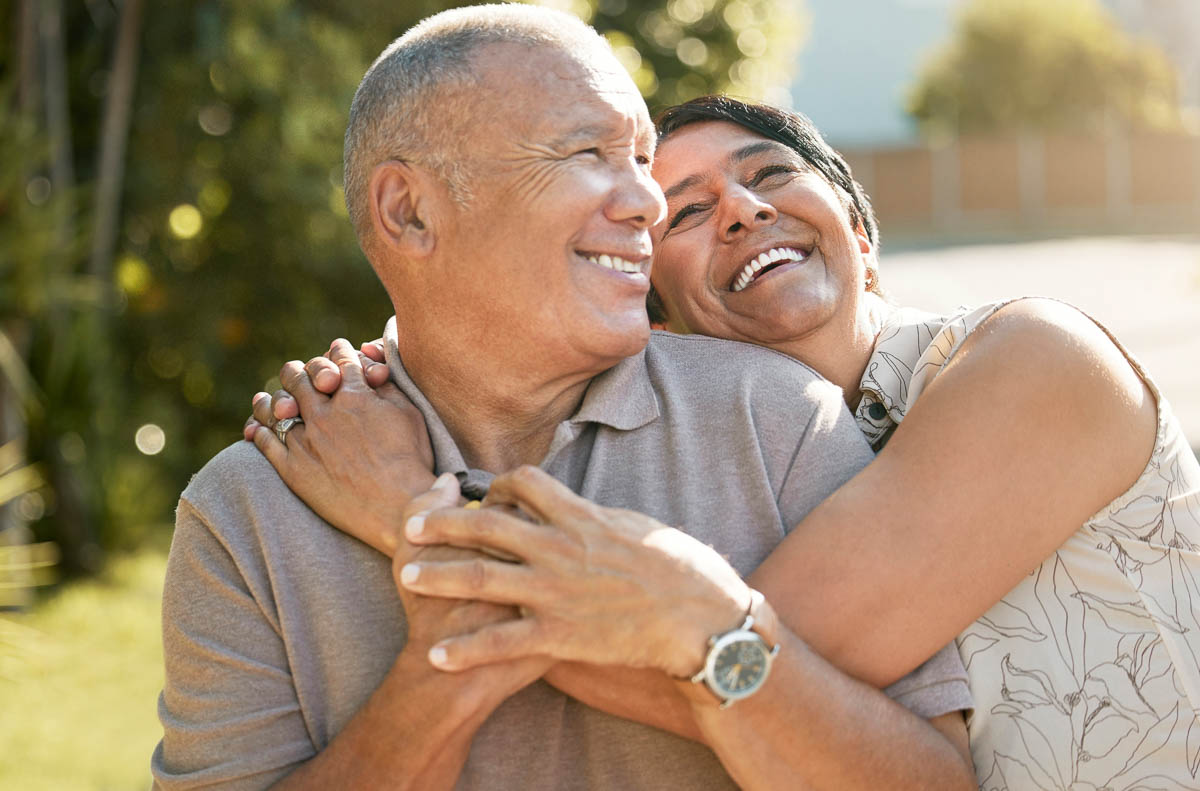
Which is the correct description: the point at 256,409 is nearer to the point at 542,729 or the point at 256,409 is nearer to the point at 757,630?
the point at 542,729

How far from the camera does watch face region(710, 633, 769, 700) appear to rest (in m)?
1.88

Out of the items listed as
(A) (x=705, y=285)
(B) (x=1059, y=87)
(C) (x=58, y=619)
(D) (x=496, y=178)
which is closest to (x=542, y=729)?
(D) (x=496, y=178)

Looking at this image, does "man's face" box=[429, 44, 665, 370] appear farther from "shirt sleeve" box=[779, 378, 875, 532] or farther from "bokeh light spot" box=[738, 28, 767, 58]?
"bokeh light spot" box=[738, 28, 767, 58]

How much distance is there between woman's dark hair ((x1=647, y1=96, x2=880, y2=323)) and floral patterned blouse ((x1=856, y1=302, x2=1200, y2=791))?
1.05 metres

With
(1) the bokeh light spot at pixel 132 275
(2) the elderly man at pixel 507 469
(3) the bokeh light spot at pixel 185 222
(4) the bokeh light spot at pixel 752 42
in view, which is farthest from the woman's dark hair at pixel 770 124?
(4) the bokeh light spot at pixel 752 42

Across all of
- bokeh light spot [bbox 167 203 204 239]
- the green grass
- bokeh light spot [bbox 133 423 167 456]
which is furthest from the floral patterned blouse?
bokeh light spot [bbox 133 423 167 456]

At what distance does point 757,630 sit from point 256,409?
1164 millimetres

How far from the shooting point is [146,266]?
26.1 ft

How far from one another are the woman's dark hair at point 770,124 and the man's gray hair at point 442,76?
0.61 meters

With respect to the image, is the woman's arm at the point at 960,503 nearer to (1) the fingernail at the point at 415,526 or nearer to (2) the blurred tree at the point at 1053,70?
(1) the fingernail at the point at 415,526

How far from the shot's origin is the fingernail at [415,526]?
2.04 meters

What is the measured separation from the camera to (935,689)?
2.13 metres

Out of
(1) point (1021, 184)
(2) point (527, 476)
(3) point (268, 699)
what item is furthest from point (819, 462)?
(1) point (1021, 184)

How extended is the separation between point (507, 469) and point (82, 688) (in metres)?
4.39
